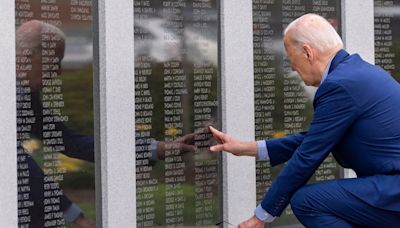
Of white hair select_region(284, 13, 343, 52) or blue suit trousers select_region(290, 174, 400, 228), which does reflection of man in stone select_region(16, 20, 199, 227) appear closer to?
white hair select_region(284, 13, 343, 52)

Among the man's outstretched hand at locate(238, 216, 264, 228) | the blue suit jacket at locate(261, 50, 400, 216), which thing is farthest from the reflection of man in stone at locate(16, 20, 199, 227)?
the blue suit jacket at locate(261, 50, 400, 216)

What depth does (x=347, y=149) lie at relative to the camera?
544cm

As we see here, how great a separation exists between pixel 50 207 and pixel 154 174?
845 mm

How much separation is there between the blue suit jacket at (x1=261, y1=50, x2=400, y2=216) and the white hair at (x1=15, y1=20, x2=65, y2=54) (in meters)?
1.94

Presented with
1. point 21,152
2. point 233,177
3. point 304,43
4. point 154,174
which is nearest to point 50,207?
point 21,152

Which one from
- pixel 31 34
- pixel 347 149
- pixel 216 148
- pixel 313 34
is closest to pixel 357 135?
pixel 347 149

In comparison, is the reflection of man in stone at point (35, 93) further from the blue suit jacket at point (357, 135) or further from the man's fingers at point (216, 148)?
the blue suit jacket at point (357, 135)

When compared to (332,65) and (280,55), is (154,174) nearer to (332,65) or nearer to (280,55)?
(280,55)

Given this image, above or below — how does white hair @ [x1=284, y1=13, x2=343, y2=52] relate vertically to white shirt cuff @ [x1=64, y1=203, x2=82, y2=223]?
above

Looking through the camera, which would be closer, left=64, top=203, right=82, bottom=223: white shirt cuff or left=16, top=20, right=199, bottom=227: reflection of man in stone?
left=16, top=20, right=199, bottom=227: reflection of man in stone

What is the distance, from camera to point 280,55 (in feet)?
26.0

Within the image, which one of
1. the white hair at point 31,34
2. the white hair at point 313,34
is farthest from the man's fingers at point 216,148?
the white hair at point 31,34

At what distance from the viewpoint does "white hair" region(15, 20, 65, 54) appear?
21.1ft

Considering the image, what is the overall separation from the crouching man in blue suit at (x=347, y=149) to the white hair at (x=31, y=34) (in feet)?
5.85
